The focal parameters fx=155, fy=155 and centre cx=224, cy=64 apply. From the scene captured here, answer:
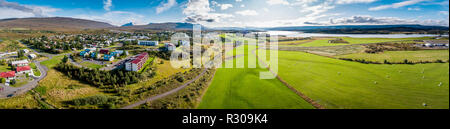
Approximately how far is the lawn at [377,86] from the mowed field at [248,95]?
1.21 m

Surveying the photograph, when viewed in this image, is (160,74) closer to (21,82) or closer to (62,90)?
(62,90)

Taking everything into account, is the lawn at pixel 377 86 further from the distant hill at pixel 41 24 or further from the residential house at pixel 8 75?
the distant hill at pixel 41 24

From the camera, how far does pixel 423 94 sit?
25.7 ft

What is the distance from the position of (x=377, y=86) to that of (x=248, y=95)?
780 cm

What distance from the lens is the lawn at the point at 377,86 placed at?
7480mm

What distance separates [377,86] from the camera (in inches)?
367

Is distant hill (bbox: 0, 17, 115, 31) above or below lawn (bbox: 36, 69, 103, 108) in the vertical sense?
above

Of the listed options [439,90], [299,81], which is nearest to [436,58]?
[439,90]

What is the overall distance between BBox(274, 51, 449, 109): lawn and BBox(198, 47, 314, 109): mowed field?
47.7 inches

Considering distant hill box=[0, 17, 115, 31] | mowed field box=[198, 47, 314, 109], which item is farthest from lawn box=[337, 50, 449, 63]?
distant hill box=[0, 17, 115, 31]

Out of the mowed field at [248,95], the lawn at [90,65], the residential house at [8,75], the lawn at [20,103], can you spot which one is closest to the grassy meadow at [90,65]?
the lawn at [90,65]

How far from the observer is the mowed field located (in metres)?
7.94

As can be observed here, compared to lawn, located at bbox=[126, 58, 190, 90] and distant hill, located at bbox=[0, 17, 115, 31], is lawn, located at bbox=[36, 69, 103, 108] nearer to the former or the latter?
lawn, located at bbox=[126, 58, 190, 90]
